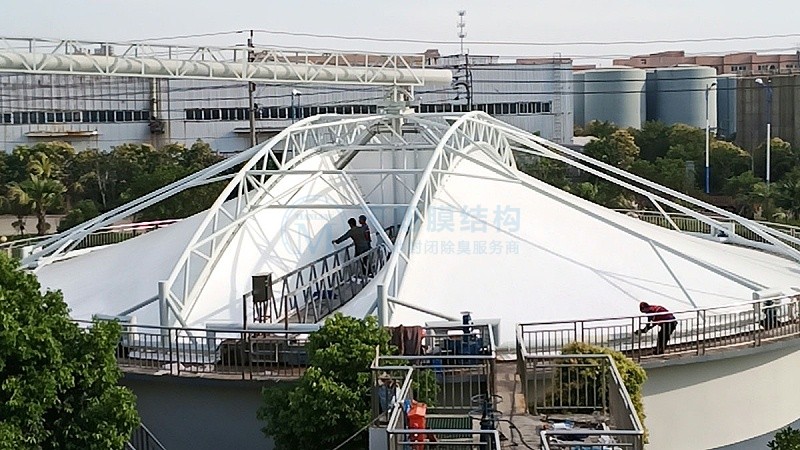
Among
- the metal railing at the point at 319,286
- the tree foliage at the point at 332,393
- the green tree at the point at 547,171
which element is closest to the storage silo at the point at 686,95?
the green tree at the point at 547,171

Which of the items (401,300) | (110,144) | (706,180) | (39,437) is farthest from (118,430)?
(110,144)

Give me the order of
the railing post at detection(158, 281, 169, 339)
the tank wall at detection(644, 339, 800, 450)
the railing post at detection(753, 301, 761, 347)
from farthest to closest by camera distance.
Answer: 1. the railing post at detection(753, 301, 761, 347)
2. the railing post at detection(158, 281, 169, 339)
3. the tank wall at detection(644, 339, 800, 450)

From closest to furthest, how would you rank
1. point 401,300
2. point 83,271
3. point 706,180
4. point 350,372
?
1. point 350,372
2. point 401,300
3. point 83,271
4. point 706,180

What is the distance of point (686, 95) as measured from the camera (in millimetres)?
102500

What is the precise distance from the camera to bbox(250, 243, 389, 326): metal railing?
71.9ft

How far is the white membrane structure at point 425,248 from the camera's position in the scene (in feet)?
68.0

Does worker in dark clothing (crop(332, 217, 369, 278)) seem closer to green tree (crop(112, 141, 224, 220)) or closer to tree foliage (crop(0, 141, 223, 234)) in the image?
green tree (crop(112, 141, 224, 220))

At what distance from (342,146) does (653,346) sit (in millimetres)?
10425

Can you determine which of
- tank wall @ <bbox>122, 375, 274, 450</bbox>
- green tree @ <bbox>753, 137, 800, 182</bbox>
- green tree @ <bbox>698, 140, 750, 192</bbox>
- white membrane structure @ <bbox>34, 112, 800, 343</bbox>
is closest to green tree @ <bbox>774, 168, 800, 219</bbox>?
green tree @ <bbox>698, 140, 750, 192</bbox>

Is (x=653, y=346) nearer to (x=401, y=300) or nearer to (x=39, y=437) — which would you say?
(x=401, y=300)

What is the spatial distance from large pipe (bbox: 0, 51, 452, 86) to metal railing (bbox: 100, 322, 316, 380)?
35.3 ft

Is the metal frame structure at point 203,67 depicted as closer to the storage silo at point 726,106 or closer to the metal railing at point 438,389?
the metal railing at point 438,389

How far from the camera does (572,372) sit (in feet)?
51.0

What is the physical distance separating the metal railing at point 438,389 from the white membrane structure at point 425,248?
2.61 m
